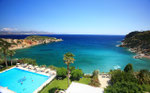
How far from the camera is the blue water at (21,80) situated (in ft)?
52.7

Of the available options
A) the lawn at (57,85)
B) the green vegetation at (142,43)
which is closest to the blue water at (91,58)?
the green vegetation at (142,43)

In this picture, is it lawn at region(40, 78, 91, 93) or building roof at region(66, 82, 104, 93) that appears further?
lawn at region(40, 78, 91, 93)

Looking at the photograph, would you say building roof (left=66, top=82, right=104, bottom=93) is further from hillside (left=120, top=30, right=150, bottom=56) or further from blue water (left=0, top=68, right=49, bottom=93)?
hillside (left=120, top=30, right=150, bottom=56)

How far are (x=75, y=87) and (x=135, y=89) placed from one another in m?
8.44

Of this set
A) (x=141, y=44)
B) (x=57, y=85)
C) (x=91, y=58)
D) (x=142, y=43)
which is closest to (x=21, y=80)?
(x=57, y=85)

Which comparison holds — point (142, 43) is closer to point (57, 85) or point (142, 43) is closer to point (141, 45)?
point (141, 45)

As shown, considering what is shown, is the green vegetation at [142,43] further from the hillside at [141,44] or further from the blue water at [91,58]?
the blue water at [91,58]

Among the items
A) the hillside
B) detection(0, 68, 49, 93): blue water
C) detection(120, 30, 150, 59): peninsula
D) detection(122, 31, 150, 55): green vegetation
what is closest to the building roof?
detection(0, 68, 49, 93): blue water

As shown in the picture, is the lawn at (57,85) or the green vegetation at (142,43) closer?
the lawn at (57,85)

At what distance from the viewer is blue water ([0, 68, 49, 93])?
16078mm

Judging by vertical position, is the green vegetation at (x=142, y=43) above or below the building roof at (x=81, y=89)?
above

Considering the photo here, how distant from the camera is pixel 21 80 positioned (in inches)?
729

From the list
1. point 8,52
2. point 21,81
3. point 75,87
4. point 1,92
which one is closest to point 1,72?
point 8,52

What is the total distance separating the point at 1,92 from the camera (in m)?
12.0
